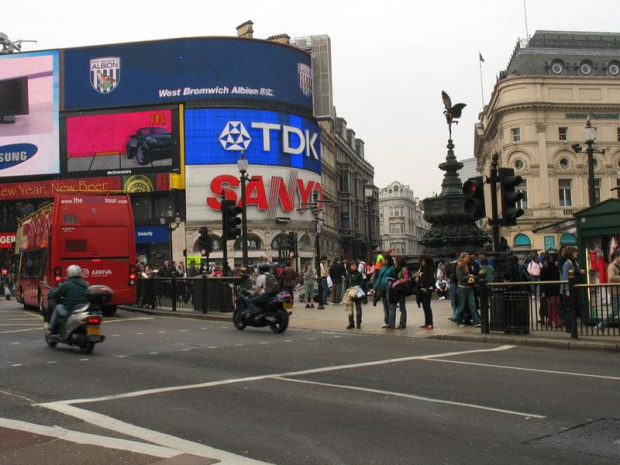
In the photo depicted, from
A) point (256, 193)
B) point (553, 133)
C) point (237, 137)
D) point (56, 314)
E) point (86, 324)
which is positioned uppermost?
point (553, 133)

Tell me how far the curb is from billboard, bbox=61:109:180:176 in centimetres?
5486

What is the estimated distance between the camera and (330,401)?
7.87 meters

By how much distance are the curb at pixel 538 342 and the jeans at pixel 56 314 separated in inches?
291

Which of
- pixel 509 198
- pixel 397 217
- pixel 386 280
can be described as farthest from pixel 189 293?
pixel 397 217

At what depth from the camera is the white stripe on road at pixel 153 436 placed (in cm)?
558

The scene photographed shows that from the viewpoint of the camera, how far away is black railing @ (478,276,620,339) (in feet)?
43.2

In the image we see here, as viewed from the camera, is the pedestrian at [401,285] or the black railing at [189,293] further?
the black railing at [189,293]

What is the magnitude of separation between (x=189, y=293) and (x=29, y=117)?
52.5 meters

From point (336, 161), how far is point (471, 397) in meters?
84.3

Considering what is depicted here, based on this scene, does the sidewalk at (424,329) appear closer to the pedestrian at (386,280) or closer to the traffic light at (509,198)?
the pedestrian at (386,280)

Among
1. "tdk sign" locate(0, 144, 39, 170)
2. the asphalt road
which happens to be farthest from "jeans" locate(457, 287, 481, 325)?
"tdk sign" locate(0, 144, 39, 170)

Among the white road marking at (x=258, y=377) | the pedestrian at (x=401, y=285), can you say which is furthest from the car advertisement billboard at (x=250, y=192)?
the white road marking at (x=258, y=377)

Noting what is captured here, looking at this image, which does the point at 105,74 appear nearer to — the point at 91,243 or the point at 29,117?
the point at 29,117

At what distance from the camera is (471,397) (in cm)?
799
